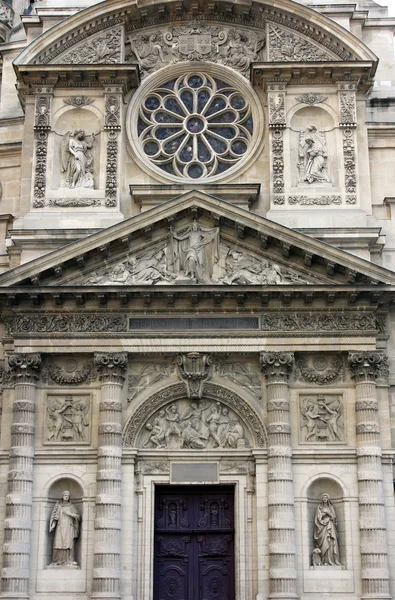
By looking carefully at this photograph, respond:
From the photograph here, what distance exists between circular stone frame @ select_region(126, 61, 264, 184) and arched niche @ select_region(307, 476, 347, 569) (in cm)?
690

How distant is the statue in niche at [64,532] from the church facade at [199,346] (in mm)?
42

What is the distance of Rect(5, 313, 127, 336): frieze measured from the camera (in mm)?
19062

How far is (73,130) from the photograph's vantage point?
830 inches

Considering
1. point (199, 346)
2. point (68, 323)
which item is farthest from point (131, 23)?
point (199, 346)

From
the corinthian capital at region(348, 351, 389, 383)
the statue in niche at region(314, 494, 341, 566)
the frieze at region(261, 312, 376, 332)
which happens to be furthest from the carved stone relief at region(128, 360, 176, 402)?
the statue in niche at region(314, 494, 341, 566)

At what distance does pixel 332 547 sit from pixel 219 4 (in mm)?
12382

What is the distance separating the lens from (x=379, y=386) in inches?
749

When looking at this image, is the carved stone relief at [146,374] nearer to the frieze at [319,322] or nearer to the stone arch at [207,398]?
the stone arch at [207,398]

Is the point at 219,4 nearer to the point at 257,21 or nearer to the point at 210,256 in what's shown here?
the point at 257,21

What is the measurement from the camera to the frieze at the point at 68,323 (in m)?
19.1

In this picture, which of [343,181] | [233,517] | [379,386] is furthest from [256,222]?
[233,517]

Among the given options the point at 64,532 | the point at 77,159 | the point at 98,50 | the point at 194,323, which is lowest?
the point at 64,532

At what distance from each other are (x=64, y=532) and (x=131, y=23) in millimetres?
11606

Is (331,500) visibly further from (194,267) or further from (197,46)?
(197,46)
